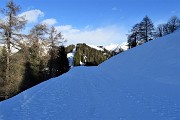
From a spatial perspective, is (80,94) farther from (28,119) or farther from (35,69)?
(35,69)

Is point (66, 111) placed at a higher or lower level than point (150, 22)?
lower

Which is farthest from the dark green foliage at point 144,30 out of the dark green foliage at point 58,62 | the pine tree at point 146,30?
the dark green foliage at point 58,62

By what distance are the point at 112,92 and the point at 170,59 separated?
12.1 metres

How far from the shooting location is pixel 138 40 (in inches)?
3061

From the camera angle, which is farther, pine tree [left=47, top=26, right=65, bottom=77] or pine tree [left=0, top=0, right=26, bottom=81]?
pine tree [left=47, top=26, right=65, bottom=77]

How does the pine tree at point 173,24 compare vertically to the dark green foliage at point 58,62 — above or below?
above

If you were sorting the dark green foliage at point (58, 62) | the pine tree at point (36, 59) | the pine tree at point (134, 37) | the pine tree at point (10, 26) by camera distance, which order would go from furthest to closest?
the pine tree at point (134, 37) → the dark green foliage at point (58, 62) → the pine tree at point (36, 59) → the pine tree at point (10, 26)

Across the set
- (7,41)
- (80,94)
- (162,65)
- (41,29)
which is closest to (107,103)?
(80,94)

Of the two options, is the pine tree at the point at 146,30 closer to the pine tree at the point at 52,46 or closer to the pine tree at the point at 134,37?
the pine tree at the point at 134,37

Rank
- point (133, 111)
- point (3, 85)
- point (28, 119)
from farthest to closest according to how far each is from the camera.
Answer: point (3, 85) → point (133, 111) → point (28, 119)

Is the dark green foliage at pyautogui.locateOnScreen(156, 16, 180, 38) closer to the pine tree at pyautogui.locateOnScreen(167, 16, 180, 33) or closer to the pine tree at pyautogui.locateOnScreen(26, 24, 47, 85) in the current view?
the pine tree at pyautogui.locateOnScreen(167, 16, 180, 33)

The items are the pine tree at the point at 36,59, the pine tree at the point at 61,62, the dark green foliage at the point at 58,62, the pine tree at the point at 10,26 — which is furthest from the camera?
the pine tree at the point at 61,62

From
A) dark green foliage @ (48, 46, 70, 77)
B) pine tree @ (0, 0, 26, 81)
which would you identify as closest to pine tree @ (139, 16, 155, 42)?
dark green foliage @ (48, 46, 70, 77)

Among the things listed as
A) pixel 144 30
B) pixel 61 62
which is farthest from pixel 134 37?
pixel 61 62
